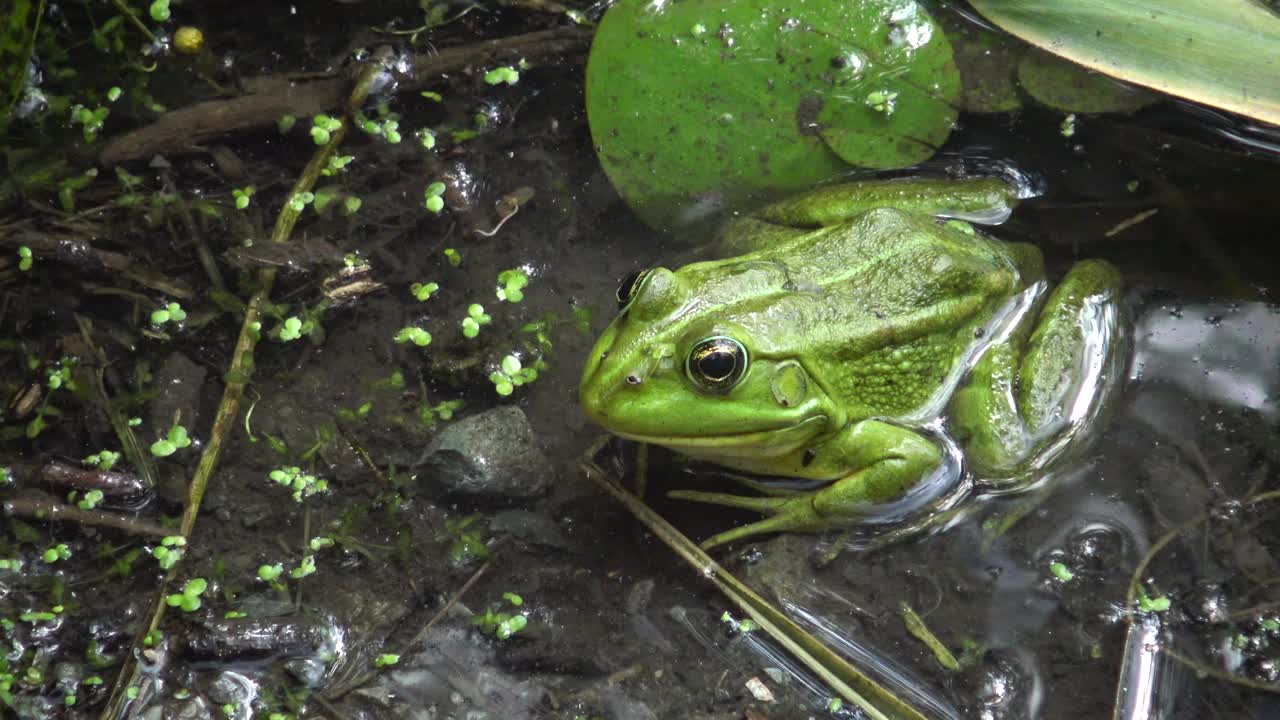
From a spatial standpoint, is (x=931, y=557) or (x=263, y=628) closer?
(x=263, y=628)

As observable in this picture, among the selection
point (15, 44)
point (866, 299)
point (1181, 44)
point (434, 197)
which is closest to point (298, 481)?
point (434, 197)

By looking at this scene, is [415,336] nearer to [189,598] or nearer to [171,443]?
[171,443]

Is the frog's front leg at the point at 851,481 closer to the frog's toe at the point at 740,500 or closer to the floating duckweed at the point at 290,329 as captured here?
the frog's toe at the point at 740,500

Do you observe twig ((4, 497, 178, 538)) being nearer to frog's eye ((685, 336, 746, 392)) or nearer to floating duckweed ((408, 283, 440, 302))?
floating duckweed ((408, 283, 440, 302))

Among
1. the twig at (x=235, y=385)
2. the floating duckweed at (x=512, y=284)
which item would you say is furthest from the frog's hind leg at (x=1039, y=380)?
the twig at (x=235, y=385)

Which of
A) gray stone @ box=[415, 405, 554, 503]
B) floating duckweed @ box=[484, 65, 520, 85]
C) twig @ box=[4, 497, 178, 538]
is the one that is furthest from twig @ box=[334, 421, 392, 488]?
floating duckweed @ box=[484, 65, 520, 85]

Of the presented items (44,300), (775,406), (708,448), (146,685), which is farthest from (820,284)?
(44,300)

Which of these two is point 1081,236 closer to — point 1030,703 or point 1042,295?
point 1042,295
